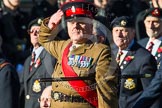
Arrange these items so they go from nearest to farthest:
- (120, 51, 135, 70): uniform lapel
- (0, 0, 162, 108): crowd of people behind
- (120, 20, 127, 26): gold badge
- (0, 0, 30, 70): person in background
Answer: (0, 0, 162, 108): crowd of people behind, (120, 51, 135, 70): uniform lapel, (120, 20, 127, 26): gold badge, (0, 0, 30, 70): person in background

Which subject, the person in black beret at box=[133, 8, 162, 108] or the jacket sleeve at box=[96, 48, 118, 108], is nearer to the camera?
the jacket sleeve at box=[96, 48, 118, 108]

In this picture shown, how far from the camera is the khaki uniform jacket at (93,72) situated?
6.06 m

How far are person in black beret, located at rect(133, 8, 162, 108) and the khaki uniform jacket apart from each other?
3.81 ft

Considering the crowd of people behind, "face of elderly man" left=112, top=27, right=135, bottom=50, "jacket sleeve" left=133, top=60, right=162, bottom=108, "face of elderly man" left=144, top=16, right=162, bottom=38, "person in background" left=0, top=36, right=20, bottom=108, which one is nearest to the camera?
the crowd of people behind

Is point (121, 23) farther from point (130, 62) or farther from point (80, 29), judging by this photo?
point (80, 29)

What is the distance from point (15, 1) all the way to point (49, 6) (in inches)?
23.0

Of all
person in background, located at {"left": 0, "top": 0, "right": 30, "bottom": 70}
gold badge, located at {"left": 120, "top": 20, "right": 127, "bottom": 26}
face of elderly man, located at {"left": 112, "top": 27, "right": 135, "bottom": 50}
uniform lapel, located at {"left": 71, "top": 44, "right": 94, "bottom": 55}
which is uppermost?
person in background, located at {"left": 0, "top": 0, "right": 30, "bottom": 70}

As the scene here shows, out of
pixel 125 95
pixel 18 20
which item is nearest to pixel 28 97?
pixel 125 95

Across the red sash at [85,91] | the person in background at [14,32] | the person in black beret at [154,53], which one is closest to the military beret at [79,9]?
the red sash at [85,91]

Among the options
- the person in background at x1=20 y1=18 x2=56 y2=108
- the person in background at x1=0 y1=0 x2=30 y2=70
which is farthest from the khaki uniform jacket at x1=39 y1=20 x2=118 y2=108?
the person in background at x1=0 y1=0 x2=30 y2=70

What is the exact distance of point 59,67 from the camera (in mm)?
6387

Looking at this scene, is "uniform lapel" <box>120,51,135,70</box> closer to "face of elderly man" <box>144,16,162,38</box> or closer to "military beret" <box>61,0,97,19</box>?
"face of elderly man" <box>144,16,162,38</box>

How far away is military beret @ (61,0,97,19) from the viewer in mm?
6336

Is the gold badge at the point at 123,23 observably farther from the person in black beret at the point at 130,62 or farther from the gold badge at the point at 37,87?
the gold badge at the point at 37,87
